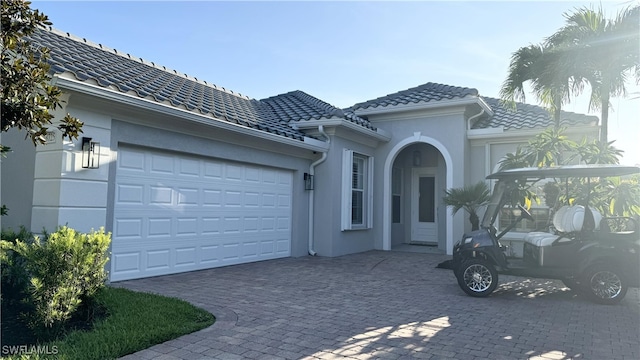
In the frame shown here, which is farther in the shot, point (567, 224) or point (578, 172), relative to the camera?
point (567, 224)

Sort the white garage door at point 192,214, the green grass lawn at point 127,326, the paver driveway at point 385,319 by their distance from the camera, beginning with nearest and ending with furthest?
the green grass lawn at point 127,326, the paver driveway at point 385,319, the white garage door at point 192,214

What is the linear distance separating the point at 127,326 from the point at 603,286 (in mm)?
6529

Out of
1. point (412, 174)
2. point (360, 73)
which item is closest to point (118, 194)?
point (360, 73)

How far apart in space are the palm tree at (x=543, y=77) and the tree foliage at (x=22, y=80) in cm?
894

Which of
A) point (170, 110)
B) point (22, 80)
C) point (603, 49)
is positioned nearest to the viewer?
point (22, 80)

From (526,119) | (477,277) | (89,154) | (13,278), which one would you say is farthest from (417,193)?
(13,278)

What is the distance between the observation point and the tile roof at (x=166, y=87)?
7.04 metres

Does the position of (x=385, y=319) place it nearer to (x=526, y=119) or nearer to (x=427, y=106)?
(x=427, y=106)

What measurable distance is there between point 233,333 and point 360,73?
8865mm

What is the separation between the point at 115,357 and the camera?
3.81 metres

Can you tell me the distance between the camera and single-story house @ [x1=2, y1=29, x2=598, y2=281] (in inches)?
258

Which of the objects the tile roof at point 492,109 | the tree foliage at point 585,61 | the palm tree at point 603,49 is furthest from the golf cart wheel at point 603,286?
the tile roof at point 492,109

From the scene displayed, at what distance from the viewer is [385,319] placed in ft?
17.4

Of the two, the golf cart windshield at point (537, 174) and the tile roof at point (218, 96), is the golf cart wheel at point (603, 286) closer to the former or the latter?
the golf cart windshield at point (537, 174)
